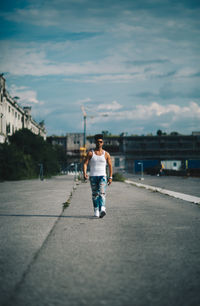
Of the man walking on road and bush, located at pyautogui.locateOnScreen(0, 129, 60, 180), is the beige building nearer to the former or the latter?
bush, located at pyautogui.locateOnScreen(0, 129, 60, 180)

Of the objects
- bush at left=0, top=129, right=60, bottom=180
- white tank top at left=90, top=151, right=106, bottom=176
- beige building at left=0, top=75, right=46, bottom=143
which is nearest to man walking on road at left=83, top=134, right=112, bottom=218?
white tank top at left=90, top=151, right=106, bottom=176

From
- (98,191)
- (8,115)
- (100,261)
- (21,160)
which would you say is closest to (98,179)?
(98,191)

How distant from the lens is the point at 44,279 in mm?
3547

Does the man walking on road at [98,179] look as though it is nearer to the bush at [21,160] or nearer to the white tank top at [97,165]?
the white tank top at [97,165]

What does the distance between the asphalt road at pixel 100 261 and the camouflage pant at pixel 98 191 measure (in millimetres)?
411

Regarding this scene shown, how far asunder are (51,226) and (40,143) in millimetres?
41533

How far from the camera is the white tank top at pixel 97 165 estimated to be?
788 centimetres

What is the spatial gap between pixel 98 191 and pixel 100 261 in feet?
11.9

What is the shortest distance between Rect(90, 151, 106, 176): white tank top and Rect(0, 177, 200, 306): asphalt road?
3.52ft

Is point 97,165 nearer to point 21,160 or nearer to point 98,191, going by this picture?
point 98,191

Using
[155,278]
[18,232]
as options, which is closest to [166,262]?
[155,278]

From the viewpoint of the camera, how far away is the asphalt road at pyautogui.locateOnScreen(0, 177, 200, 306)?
3.12m

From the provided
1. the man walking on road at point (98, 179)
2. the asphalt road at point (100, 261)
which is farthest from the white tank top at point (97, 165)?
A: the asphalt road at point (100, 261)

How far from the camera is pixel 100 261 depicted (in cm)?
422
